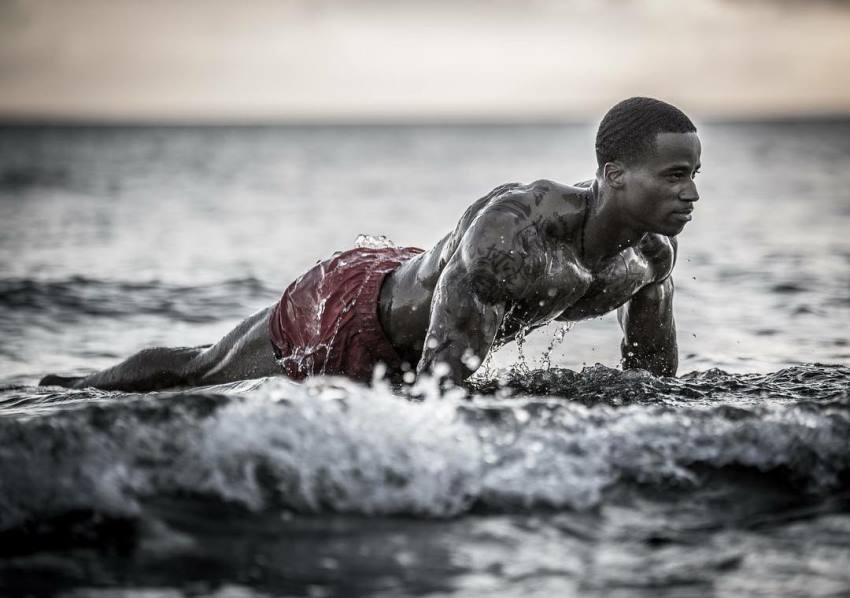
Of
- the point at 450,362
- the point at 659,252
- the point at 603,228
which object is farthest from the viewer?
the point at 659,252

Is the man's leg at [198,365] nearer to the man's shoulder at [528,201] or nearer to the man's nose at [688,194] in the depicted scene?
the man's shoulder at [528,201]

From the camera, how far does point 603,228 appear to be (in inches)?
185

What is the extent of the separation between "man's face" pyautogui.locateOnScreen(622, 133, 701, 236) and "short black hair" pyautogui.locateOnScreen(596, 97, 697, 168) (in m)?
0.03

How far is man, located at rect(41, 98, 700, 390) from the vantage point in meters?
4.45

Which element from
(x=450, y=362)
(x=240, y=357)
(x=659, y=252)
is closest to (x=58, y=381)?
(x=240, y=357)

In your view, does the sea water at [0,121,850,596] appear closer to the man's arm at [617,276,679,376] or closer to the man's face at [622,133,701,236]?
the man's arm at [617,276,679,376]

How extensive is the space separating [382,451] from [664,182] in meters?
1.73

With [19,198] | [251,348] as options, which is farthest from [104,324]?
[19,198]

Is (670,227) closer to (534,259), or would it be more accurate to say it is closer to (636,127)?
(636,127)

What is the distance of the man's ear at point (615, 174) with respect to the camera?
466 cm

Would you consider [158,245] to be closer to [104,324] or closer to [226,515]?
[104,324]

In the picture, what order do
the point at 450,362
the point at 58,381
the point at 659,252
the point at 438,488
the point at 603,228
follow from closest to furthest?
the point at 438,488 < the point at 450,362 < the point at 603,228 < the point at 659,252 < the point at 58,381

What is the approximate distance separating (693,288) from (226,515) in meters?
7.72

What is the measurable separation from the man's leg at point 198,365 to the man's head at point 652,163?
1.98 metres
